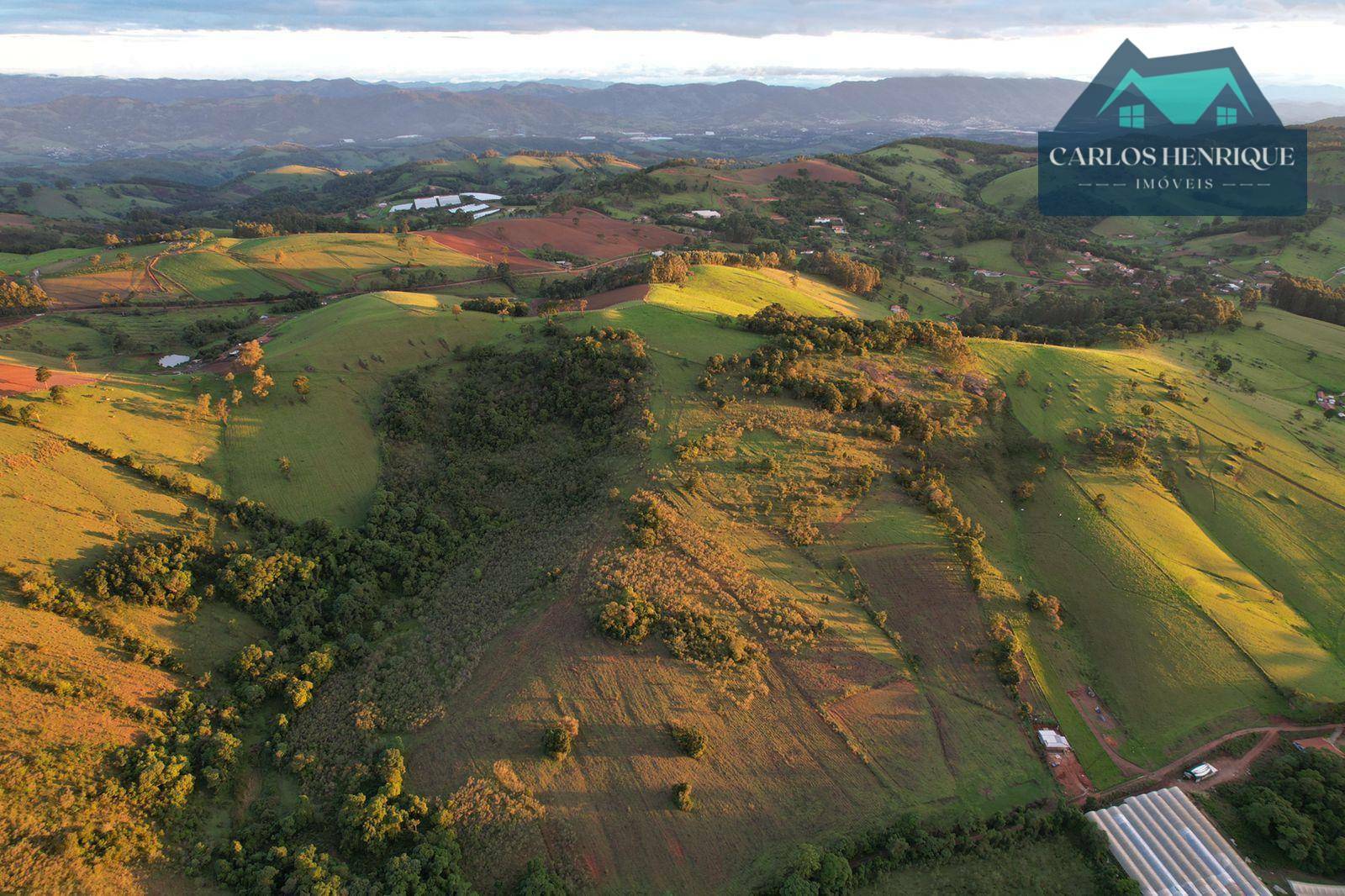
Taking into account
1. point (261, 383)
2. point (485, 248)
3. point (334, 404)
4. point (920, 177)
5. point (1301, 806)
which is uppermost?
point (920, 177)

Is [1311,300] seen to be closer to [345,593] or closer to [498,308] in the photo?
[498,308]

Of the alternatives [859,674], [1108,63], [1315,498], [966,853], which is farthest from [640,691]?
[1108,63]

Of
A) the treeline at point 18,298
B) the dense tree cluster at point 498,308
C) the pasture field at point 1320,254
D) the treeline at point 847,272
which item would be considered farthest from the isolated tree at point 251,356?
the pasture field at point 1320,254

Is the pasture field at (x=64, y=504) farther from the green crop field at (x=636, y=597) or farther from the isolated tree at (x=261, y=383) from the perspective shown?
the isolated tree at (x=261, y=383)

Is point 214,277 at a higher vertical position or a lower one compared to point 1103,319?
higher

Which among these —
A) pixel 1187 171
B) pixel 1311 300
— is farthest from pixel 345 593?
pixel 1187 171
